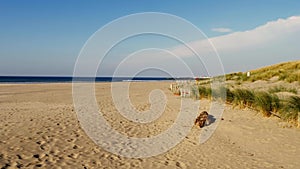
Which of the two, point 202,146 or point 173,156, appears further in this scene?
point 202,146

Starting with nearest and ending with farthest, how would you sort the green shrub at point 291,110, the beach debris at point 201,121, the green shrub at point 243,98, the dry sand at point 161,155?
the dry sand at point 161,155
the green shrub at point 291,110
the beach debris at point 201,121
the green shrub at point 243,98

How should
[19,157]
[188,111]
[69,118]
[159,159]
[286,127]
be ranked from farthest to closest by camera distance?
[188,111]
[69,118]
[286,127]
[159,159]
[19,157]

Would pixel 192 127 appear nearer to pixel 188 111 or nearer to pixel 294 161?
pixel 188 111

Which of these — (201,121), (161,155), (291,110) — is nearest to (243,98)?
(291,110)

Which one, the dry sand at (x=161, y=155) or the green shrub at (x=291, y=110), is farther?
the green shrub at (x=291, y=110)

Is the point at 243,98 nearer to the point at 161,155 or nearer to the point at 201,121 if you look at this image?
the point at 201,121

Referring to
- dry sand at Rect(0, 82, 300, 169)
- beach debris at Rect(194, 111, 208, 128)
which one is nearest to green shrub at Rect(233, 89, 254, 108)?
dry sand at Rect(0, 82, 300, 169)

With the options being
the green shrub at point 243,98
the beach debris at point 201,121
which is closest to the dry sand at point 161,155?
the beach debris at point 201,121

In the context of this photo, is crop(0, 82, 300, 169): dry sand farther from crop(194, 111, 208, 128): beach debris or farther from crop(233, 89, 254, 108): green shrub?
crop(233, 89, 254, 108): green shrub

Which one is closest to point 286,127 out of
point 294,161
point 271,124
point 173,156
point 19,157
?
point 271,124

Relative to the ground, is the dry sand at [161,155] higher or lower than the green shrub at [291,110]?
lower

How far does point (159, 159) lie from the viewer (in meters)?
5.77

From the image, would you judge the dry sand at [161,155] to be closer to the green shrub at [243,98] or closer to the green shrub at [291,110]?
the green shrub at [291,110]

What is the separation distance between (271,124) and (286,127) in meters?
0.50
